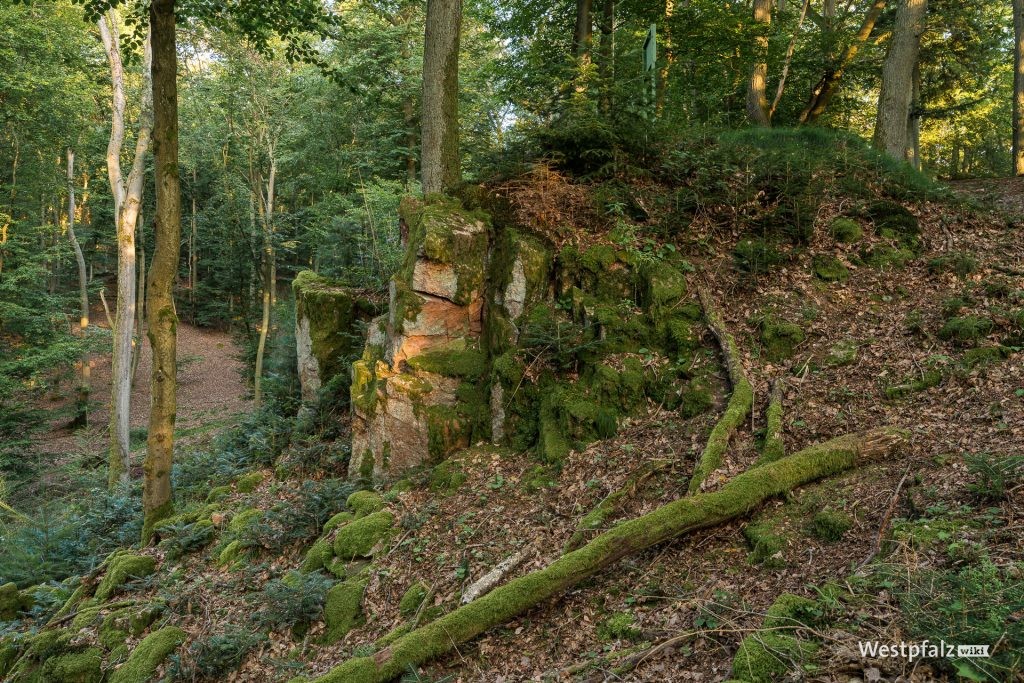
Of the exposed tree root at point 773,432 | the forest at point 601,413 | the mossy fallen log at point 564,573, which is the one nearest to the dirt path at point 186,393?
the forest at point 601,413

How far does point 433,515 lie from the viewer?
6.29 metres

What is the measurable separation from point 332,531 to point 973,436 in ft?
21.2

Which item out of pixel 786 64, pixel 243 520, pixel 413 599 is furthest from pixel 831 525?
pixel 786 64

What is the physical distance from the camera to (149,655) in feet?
18.5

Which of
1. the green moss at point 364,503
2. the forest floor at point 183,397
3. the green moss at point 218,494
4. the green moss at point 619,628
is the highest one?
the green moss at point 619,628

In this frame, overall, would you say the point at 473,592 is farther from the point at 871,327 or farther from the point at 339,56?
the point at 339,56

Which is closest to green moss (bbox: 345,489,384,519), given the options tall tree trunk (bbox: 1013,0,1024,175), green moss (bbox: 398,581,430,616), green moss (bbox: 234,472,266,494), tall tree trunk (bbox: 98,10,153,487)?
green moss (bbox: 398,581,430,616)

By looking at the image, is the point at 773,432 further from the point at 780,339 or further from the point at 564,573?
the point at 564,573

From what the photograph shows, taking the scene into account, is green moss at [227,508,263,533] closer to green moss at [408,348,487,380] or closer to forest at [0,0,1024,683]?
forest at [0,0,1024,683]

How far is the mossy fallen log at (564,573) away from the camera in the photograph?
438 cm

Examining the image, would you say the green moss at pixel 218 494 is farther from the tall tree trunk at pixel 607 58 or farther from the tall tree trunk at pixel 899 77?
the tall tree trunk at pixel 899 77

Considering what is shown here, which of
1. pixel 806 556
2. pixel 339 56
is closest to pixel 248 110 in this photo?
pixel 339 56

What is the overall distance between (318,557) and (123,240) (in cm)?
985

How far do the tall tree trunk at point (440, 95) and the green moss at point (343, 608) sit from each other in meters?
5.48
